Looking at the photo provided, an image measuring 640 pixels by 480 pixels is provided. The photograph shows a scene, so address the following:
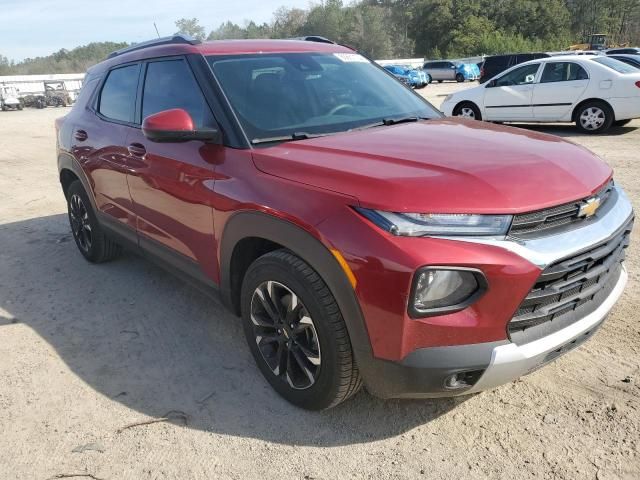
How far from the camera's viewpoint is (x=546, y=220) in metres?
2.20

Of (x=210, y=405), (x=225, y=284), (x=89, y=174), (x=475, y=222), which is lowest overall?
(x=210, y=405)

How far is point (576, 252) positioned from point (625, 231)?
641 mm

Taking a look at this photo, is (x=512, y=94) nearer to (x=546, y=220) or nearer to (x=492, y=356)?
(x=546, y=220)

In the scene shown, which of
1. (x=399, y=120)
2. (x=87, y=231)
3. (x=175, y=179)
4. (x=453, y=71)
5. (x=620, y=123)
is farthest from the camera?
(x=453, y=71)

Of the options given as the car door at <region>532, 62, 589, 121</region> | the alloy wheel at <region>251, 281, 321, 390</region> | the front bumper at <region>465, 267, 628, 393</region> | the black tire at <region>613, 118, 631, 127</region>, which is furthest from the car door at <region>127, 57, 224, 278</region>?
the black tire at <region>613, 118, 631, 127</region>

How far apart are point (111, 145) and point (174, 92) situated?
908 millimetres

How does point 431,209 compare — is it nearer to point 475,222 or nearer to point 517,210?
point 475,222

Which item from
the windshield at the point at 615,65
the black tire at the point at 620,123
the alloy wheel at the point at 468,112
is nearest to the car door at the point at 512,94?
the alloy wheel at the point at 468,112

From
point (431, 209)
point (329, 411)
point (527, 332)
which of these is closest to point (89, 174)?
point (329, 411)

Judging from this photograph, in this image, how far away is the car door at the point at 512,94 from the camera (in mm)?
11312

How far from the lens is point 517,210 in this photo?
211 cm

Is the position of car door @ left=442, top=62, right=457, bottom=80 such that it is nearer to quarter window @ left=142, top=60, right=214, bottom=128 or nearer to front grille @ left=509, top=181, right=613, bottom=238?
quarter window @ left=142, top=60, right=214, bottom=128

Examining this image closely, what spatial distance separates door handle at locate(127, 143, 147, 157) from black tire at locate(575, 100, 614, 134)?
9.71m

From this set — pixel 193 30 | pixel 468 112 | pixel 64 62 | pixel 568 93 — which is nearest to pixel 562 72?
pixel 568 93
